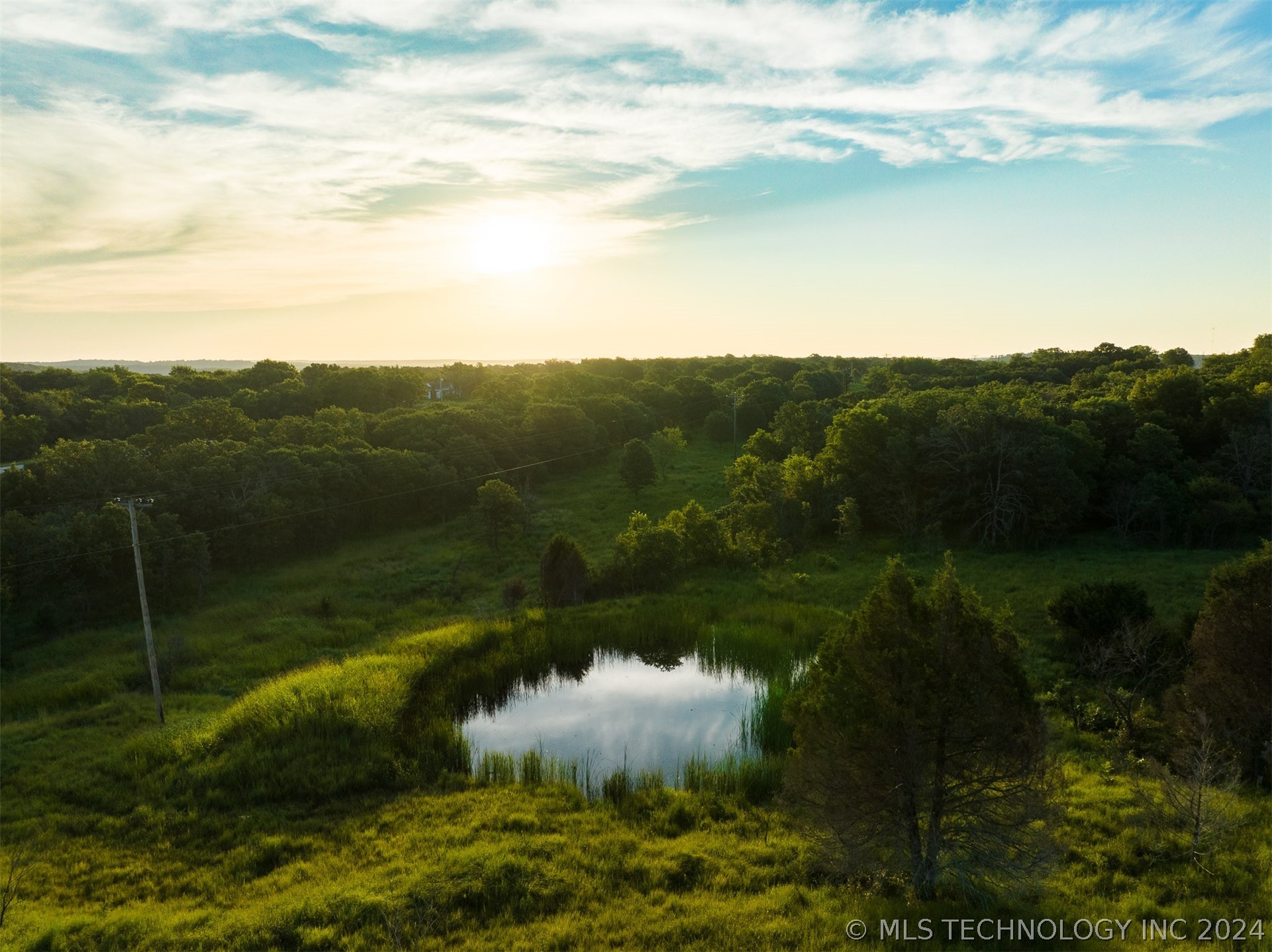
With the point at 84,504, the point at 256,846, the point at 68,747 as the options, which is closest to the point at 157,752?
the point at 68,747

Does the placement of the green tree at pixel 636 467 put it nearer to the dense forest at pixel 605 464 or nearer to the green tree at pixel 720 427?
the dense forest at pixel 605 464

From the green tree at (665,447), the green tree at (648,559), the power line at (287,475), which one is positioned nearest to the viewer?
the green tree at (648,559)

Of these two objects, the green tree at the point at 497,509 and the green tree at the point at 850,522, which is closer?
the green tree at the point at 850,522

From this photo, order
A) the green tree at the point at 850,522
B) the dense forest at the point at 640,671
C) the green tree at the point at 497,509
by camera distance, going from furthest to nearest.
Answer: the green tree at the point at 497,509 → the green tree at the point at 850,522 → the dense forest at the point at 640,671

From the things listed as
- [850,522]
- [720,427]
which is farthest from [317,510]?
[720,427]

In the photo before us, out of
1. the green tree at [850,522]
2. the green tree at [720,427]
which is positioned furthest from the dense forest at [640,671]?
the green tree at [720,427]

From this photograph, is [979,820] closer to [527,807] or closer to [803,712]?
[803,712]

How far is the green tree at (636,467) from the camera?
53844 millimetres

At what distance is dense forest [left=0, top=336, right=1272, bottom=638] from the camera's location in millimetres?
35094

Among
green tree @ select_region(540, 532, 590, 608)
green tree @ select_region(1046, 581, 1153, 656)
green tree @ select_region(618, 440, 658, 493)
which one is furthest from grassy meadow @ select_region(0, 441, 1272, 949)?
green tree @ select_region(618, 440, 658, 493)

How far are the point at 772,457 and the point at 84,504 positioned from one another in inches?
1824

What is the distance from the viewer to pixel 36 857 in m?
15.0

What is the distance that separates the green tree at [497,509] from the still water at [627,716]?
16170 mm

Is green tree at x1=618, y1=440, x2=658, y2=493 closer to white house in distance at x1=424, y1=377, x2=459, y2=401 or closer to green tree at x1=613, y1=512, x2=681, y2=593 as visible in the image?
green tree at x1=613, y1=512, x2=681, y2=593
